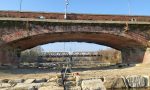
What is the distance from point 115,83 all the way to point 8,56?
1658 centimetres

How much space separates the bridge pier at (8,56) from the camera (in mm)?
28375

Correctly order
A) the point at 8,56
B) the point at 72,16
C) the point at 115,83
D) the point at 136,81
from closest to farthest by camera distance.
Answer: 1. the point at 115,83
2. the point at 136,81
3. the point at 72,16
4. the point at 8,56

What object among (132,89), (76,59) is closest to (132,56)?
(132,89)

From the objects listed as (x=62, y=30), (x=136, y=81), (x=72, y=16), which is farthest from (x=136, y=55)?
(x=136, y=81)

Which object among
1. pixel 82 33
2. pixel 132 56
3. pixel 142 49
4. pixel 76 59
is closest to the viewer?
pixel 82 33

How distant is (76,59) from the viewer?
73.9 m

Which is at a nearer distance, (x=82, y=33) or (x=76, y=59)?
(x=82, y=33)

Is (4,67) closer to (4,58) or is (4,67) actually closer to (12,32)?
(4,58)

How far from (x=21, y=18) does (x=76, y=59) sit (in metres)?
47.4

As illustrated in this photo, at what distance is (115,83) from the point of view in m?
17.1

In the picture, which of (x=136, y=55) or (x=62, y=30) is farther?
(x=136, y=55)

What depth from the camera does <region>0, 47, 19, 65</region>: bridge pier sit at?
1117 inches

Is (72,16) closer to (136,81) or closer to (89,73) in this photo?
(89,73)

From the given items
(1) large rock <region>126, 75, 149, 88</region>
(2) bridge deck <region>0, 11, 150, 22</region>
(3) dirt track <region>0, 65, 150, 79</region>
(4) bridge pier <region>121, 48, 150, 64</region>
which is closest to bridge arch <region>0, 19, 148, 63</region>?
(2) bridge deck <region>0, 11, 150, 22</region>
